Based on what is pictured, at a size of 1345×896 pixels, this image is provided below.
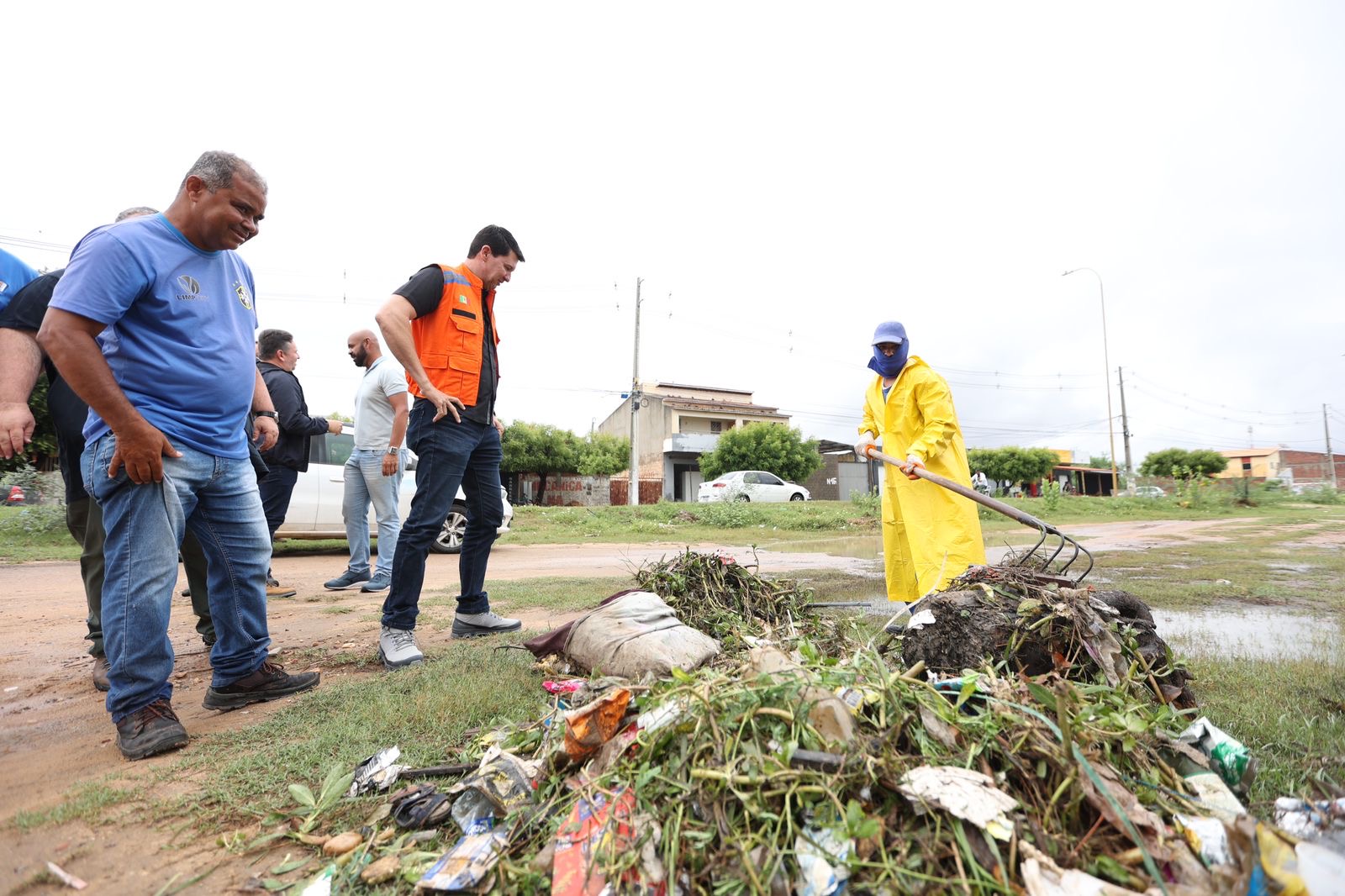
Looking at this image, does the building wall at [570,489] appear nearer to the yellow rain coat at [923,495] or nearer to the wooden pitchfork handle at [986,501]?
the yellow rain coat at [923,495]

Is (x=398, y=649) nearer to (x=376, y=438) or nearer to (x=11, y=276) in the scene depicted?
(x=11, y=276)

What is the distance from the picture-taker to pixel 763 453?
1321 inches

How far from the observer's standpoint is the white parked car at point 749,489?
76.5ft

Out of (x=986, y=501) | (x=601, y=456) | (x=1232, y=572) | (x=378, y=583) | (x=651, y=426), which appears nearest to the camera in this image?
(x=986, y=501)

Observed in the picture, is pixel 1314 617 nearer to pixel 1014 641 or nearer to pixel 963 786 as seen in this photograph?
pixel 1014 641

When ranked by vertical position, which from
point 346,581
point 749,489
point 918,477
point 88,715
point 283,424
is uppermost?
point 283,424

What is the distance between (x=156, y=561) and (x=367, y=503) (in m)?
3.69

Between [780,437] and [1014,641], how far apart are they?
1273 inches

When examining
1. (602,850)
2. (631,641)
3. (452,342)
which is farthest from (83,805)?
(452,342)

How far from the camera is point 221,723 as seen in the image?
2.47 m

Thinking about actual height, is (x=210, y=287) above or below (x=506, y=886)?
above

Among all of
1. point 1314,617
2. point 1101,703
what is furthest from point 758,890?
point 1314,617

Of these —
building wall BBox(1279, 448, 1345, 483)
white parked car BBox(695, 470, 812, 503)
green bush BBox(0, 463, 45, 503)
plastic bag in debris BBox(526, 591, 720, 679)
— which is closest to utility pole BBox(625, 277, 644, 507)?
white parked car BBox(695, 470, 812, 503)

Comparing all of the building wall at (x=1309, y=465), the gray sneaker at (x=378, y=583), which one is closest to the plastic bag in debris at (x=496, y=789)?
the gray sneaker at (x=378, y=583)
